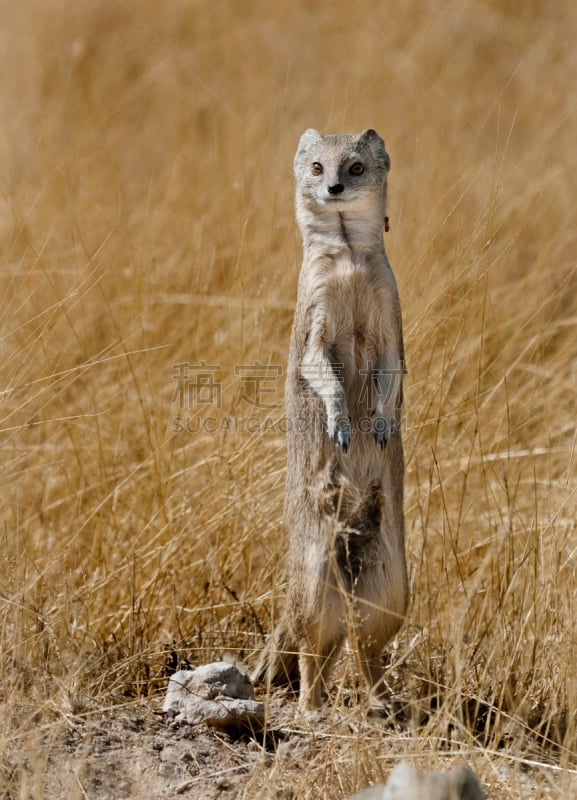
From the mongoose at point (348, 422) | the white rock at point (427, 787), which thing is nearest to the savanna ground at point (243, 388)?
the mongoose at point (348, 422)

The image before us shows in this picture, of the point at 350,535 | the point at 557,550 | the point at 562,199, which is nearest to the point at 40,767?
the point at 350,535

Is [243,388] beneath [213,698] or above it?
above

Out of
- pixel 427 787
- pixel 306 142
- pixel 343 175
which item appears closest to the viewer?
pixel 427 787

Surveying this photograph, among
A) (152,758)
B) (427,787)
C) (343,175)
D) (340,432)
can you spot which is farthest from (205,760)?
(343,175)

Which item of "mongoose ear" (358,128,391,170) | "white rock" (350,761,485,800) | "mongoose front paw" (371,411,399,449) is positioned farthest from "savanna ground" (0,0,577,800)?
"mongoose ear" (358,128,391,170)

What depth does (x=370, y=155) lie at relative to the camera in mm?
3973

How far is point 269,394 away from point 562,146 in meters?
3.66

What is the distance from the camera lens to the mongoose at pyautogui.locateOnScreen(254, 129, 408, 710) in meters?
→ 3.82

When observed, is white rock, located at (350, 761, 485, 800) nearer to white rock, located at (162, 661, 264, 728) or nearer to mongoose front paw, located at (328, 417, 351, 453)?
white rock, located at (162, 661, 264, 728)

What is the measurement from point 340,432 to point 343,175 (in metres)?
0.88

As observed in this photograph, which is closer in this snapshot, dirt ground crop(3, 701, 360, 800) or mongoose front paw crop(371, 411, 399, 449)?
dirt ground crop(3, 701, 360, 800)

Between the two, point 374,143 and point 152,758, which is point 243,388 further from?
point 152,758

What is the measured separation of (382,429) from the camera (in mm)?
3805

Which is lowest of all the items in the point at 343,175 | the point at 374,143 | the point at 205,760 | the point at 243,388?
the point at 205,760
